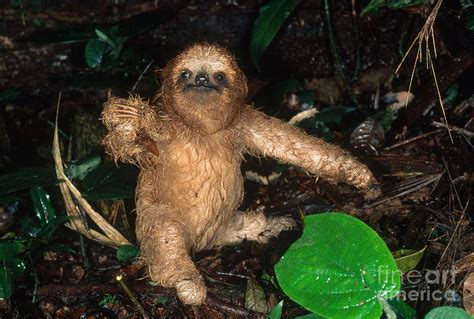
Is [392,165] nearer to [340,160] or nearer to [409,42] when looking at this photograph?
[340,160]

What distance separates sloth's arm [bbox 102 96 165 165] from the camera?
2900mm

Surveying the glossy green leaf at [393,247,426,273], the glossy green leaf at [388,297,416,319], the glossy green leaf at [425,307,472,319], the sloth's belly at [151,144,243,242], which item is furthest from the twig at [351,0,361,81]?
the glossy green leaf at [425,307,472,319]

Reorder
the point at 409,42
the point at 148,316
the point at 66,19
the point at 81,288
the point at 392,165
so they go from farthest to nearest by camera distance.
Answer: the point at 66,19
the point at 409,42
the point at 392,165
the point at 81,288
the point at 148,316

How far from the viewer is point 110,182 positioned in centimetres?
357

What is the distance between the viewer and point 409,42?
4.77 m

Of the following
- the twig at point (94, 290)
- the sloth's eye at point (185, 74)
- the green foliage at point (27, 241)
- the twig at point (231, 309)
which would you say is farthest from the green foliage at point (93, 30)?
the twig at point (231, 309)

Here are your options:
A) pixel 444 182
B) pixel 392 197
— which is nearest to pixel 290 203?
pixel 392 197

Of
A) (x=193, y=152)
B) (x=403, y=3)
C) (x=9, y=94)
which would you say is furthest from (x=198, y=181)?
(x=9, y=94)

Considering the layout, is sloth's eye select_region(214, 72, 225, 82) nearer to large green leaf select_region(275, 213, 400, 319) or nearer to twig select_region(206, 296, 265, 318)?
large green leaf select_region(275, 213, 400, 319)

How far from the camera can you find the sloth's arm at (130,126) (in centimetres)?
290

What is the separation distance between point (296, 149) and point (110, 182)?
1.15 m

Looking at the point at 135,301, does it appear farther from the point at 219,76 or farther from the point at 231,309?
the point at 219,76

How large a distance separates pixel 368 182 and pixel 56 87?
10.9 ft

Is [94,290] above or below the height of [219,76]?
below
